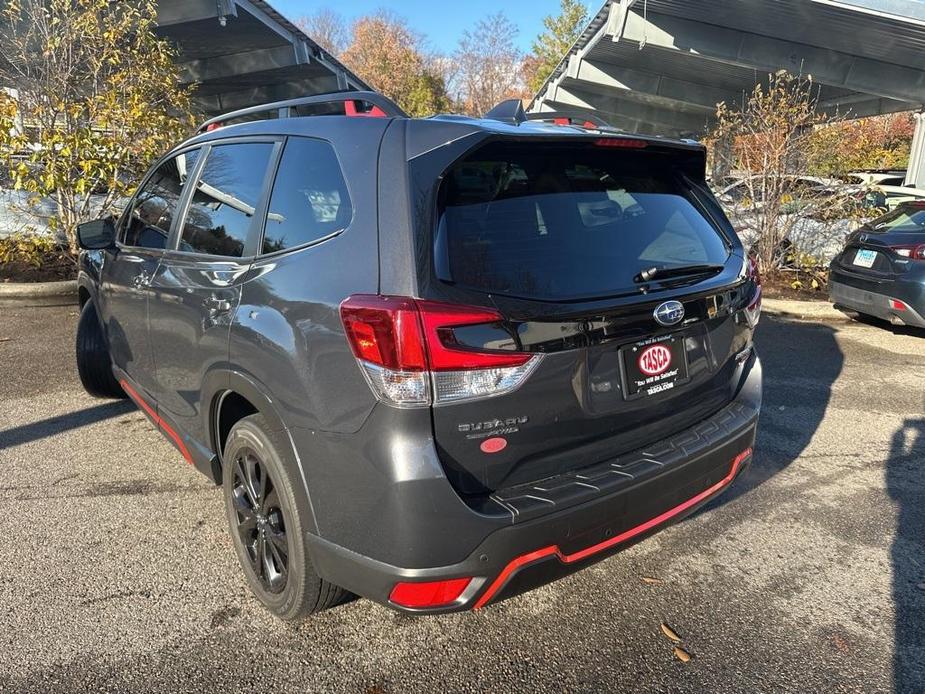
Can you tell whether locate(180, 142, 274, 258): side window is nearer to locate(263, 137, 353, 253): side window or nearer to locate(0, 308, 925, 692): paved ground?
locate(263, 137, 353, 253): side window

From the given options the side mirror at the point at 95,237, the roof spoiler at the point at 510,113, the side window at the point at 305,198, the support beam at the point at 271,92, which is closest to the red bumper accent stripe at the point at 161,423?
the side mirror at the point at 95,237

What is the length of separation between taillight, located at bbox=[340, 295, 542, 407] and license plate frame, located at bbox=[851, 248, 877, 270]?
6.85 metres

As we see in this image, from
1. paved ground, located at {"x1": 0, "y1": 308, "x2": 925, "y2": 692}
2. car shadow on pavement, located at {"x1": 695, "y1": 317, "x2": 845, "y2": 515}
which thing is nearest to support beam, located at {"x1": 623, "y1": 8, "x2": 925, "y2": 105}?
car shadow on pavement, located at {"x1": 695, "y1": 317, "x2": 845, "y2": 515}

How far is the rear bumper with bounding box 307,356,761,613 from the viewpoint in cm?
205

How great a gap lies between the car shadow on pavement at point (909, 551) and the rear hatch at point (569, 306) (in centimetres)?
111

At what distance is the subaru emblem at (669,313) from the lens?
2.36 m

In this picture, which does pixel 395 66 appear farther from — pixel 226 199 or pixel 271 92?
pixel 226 199

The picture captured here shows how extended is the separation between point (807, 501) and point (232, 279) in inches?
123

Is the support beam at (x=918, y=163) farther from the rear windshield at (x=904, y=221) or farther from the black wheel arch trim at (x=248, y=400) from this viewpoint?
the black wheel arch trim at (x=248, y=400)

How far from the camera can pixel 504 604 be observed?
110 inches

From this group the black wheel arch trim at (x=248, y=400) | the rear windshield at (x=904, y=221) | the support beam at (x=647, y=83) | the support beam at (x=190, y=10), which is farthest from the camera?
the support beam at (x=647, y=83)

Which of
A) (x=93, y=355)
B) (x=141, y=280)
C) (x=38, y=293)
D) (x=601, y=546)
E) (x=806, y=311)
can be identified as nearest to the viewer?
(x=601, y=546)

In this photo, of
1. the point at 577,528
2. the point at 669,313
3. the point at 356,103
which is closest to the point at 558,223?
the point at 669,313

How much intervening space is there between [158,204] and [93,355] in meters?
1.68
